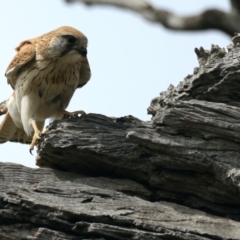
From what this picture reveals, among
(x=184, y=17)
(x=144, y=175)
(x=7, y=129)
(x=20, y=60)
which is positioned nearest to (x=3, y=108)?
(x=7, y=129)

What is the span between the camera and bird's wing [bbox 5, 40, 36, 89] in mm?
6770

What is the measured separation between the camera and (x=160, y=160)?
17.9ft

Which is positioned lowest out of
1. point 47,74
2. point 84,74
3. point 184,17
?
point 184,17

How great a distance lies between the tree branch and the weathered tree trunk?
1.06 meters

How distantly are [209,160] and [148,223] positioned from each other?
0.72 meters

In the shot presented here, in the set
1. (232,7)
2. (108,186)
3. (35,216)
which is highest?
(232,7)

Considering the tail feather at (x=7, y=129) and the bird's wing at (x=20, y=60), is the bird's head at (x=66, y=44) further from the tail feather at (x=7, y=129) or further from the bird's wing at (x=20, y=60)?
the tail feather at (x=7, y=129)

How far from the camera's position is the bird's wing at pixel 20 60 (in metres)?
6.77

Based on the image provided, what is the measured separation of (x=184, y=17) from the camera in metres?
4.34

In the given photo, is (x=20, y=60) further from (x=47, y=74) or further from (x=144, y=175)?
Answer: (x=144, y=175)

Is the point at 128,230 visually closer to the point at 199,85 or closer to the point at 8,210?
the point at 8,210

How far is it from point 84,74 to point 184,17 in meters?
2.97

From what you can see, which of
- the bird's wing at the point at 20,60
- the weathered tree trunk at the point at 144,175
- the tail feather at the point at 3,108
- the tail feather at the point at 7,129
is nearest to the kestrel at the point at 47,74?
the bird's wing at the point at 20,60

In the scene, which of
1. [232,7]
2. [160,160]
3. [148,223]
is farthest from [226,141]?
[232,7]
